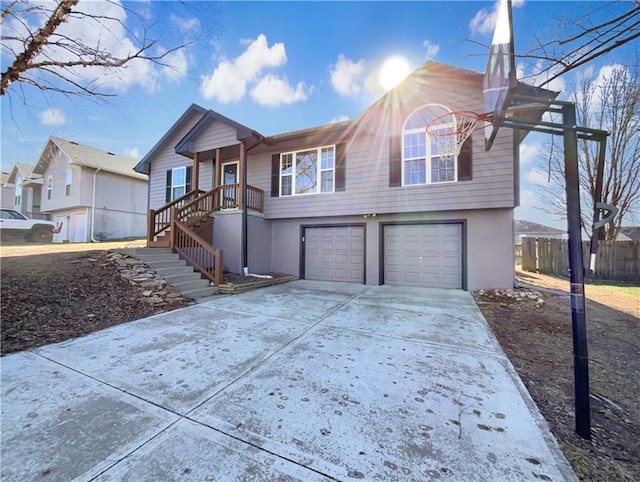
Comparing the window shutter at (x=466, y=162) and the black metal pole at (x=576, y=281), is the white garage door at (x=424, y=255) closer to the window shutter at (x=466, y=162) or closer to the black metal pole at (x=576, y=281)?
the window shutter at (x=466, y=162)

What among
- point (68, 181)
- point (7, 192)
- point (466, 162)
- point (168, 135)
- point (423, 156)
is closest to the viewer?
point (466, 162)

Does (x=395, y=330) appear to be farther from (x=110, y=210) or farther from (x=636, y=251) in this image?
(x=110, y=210)

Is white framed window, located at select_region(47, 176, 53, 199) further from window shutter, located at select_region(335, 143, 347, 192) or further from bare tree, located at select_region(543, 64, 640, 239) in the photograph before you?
bare tree, located at select_region(543, 64, 640, 239)

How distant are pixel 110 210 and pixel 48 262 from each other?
12193mm

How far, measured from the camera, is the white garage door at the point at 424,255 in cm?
830

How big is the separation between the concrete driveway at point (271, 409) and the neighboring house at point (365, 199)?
422 centimetres

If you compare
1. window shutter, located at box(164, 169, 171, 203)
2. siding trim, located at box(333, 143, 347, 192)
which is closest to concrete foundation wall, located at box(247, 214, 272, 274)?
siding trim, located at box(333, 143, 347, 192)

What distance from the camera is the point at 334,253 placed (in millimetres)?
9867

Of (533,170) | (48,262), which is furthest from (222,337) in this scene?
(533,170)

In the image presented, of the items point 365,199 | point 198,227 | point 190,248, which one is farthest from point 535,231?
point 190,248

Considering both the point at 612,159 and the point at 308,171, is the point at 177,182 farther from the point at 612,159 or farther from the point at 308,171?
the point at 612,159

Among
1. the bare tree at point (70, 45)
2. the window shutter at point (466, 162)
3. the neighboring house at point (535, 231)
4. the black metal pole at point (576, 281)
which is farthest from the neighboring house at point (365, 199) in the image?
the neighboring house at point (535, 231)

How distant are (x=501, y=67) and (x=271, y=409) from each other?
171 inches

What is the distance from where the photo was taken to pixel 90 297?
17.8ft
